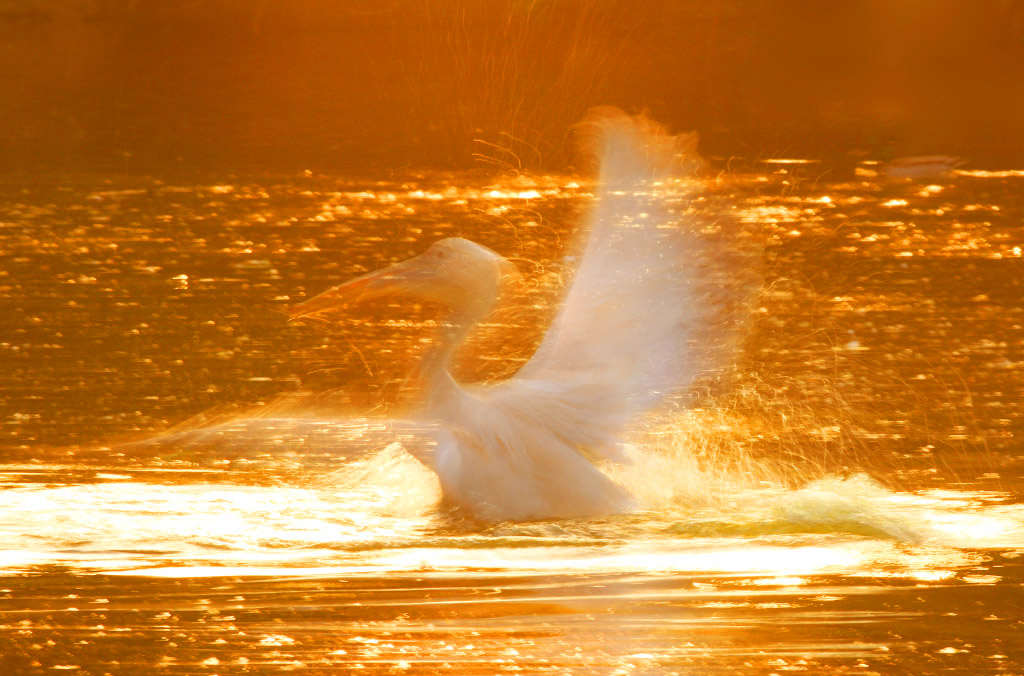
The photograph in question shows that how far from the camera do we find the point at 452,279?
6301 millimetres

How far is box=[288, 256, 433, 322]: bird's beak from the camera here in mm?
6293

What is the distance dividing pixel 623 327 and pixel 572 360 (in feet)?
0.71

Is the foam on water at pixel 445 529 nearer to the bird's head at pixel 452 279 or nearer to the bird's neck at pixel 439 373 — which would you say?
the bird's neck at pixel 439 373

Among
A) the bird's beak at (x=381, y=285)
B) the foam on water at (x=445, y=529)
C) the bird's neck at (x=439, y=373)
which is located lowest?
the foam on water at (x=445, y=529)

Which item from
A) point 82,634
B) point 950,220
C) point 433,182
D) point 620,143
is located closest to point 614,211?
point 620,143

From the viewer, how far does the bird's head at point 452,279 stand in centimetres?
629

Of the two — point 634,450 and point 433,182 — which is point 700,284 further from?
point 433,182

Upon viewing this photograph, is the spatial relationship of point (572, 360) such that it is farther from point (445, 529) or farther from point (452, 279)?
point (445, 529)

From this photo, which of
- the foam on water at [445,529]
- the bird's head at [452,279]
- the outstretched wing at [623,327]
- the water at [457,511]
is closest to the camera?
the water at [457,511]

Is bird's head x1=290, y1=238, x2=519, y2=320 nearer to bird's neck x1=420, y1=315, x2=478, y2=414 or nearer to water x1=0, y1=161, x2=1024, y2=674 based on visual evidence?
bird's neck x1=420, y1=315, x2=478, y2=414

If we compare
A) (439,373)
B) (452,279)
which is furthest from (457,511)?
(452,279)

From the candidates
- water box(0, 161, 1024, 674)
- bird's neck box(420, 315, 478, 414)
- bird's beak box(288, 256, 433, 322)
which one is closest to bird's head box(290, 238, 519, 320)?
bird's beak box(288, 256, 433, 322)

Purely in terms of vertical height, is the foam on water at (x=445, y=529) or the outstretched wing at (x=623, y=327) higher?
the outstretched wing at (x=623, y=327)

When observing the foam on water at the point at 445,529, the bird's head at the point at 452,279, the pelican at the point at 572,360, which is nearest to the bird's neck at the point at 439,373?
the pelican at the point at 572,360
